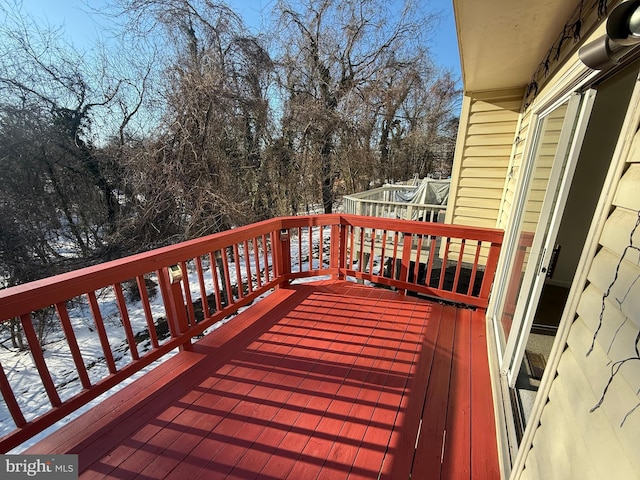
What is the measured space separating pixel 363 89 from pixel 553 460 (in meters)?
10.1

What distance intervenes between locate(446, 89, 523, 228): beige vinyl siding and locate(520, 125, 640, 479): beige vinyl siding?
124 inches

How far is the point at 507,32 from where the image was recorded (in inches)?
73.7

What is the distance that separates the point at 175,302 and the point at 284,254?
1310mm

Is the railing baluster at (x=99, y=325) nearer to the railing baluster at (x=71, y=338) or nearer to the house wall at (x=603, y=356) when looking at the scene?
the railing baluster at (x=71, y=338)

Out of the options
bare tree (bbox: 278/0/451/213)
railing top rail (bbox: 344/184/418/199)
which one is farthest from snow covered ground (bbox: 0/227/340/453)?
bare tree (bbox: 278/0/451/213)

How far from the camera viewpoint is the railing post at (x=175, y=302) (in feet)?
6.36

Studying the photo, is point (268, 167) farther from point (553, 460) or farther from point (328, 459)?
point (553, 460)

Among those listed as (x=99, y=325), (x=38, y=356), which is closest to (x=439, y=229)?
(x=99, y=325)

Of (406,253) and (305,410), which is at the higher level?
(406,253)

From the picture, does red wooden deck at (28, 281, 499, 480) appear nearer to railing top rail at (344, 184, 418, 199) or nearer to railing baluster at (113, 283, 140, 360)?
railing baluster at (113, 283, 140, 360)

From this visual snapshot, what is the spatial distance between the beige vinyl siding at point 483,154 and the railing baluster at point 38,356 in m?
4.30

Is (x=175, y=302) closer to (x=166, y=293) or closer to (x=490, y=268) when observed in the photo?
(x=166, y=293)

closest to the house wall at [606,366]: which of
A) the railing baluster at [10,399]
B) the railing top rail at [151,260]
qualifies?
the railing top rail at [151,260]

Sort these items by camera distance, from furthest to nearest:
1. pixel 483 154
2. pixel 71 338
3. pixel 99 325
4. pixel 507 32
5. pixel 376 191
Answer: pixel 376 191 → pixel 483 154 → pixel 507 32 → pixel 99 325 → pixel 71 338
